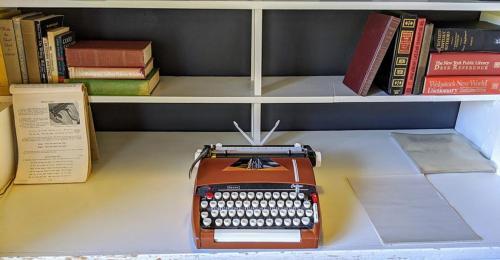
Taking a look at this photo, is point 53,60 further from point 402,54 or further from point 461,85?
point 461,85

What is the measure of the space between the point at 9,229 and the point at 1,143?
263mm

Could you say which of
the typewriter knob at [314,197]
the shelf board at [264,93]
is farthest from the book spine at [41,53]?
the typewriter knob at [314,197]

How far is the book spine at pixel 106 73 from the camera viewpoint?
1213mm

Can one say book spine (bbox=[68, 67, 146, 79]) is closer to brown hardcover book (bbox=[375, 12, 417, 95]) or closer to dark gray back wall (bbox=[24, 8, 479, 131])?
dark gray back wall (bbox=[24, 8, 479, 131])

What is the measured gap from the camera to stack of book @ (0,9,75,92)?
1170 mm

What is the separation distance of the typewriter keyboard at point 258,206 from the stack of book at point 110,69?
0.39 m

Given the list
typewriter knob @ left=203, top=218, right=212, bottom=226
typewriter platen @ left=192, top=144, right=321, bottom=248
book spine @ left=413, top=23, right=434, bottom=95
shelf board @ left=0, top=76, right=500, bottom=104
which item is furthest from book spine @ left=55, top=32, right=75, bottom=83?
book spine @ left=413, top=23, right=434, bottom=95

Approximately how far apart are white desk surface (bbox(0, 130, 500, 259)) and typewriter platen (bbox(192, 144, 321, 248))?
0.03 metres

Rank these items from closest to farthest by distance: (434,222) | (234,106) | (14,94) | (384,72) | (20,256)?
(20,256), (434,222), (14,94), (384,72), (234,106)

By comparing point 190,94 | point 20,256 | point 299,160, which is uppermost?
point 190,94

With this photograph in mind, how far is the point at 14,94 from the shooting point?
1170 mm

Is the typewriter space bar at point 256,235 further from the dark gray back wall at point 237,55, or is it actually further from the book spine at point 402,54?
the dark gray back wall at point 237,55

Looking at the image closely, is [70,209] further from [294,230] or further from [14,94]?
[294,230]

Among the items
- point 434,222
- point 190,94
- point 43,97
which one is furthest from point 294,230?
point 43,97
